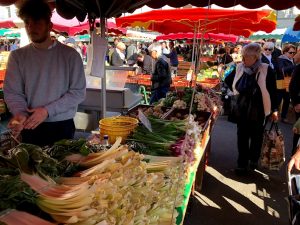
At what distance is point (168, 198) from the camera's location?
1812 mm

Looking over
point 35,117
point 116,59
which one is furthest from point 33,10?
point 116,59

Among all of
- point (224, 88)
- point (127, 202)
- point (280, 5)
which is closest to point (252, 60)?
point (280, 5)

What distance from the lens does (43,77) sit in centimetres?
242

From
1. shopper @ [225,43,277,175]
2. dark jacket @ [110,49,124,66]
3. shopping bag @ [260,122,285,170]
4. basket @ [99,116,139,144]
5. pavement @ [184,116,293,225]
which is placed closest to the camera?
basket @ [99,116,139,144]

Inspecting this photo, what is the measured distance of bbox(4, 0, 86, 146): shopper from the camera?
2.30 m

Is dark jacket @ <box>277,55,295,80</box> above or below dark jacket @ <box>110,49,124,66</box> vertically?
above

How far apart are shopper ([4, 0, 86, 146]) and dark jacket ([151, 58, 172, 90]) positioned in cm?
589

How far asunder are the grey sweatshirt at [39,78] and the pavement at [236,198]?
6.61ft

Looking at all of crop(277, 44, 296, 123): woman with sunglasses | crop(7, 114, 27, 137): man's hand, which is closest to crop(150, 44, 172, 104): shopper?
crop(277, 44, 296, 123): woman with sunglasses

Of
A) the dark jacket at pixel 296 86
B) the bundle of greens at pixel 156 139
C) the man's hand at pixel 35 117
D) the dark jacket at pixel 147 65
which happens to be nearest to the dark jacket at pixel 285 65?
the dark jacket at pixel 296 86

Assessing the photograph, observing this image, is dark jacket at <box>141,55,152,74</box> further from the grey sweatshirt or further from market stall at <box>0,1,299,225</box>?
market stall at <box>0,1,299,225</box>

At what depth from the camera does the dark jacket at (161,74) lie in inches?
328

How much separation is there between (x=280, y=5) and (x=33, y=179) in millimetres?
4034

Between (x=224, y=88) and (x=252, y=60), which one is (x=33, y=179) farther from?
(x=224, y=88)
